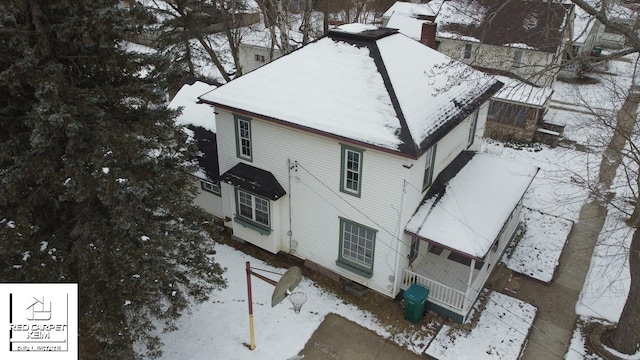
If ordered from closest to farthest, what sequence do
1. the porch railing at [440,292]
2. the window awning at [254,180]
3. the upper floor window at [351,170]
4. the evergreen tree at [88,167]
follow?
1. the evergreen tree at [88,167]
2. the upper floor window at [351,170]
3. the porch railing at [440,292]
4. the window awning at [254,180]

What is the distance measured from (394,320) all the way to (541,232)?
26.3 feet

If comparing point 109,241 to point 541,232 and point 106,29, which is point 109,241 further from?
point 541,232

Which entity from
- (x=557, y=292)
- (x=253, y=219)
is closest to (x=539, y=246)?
(x=557, y=292)

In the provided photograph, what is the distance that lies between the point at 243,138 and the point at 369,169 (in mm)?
4798

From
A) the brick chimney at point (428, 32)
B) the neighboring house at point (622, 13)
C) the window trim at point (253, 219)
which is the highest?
the neighboring house at point (622, 13)

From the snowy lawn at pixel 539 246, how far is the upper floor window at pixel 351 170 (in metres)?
6.77

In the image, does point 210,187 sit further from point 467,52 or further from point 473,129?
point 467,52

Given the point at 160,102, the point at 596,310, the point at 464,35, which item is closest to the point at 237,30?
the point at 464,35

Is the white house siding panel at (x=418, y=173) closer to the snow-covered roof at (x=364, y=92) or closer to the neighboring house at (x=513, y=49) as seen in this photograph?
the snow-covered roof at (x=364, y=92)

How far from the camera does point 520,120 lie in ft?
89.0

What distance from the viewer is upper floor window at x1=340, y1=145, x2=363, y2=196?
13477 millimetres

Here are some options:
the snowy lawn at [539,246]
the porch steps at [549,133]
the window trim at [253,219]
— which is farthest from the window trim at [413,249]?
the porch steps at [549,133]

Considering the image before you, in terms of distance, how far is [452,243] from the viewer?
13.2 metres

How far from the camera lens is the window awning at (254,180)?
15117 mm
